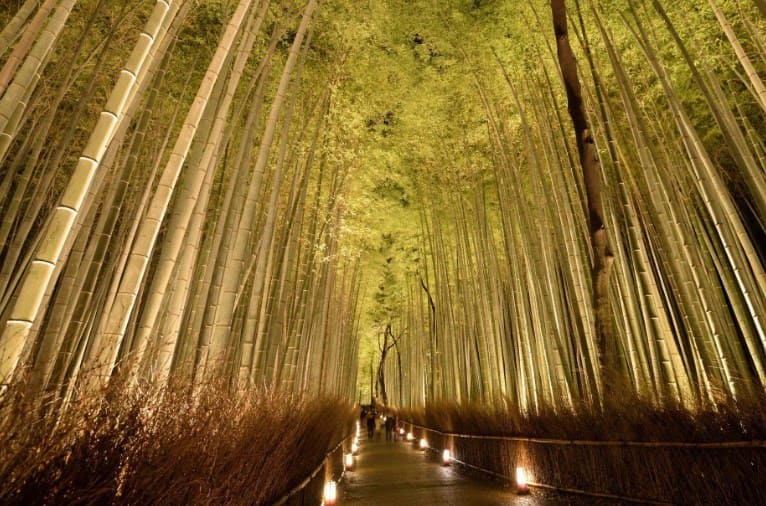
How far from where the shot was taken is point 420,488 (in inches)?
178

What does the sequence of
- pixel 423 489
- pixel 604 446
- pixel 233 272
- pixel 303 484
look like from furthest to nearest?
pixel 423 489, pixel 604 446, pixel 303 484, pixel 233 272

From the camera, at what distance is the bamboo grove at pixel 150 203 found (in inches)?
55.7

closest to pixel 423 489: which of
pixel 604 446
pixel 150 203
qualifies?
pixel 604 446

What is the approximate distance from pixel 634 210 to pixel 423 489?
135 inches

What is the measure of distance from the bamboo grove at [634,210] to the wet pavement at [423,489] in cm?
86

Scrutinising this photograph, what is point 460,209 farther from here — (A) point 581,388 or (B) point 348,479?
(B) point 348,479

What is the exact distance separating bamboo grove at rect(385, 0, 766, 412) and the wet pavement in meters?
0.86

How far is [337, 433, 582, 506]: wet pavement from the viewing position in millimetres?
3707

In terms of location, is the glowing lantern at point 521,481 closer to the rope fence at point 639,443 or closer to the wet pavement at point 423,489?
the wet pavement at point 423,489

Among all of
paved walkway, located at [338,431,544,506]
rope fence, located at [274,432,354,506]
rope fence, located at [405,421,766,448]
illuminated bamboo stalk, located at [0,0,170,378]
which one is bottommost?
paved walkway, located at [338,431,544,506]

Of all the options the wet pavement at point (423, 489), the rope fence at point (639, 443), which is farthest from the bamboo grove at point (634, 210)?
the wet pavement at point (423, 489)

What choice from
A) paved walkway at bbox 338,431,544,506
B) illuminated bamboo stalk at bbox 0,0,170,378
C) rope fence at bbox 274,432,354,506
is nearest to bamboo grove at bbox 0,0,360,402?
illuminated bamboo stalk at bbox 0,0,170,378

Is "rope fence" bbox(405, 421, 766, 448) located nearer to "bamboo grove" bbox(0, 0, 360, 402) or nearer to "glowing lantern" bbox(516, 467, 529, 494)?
"glowing lantern" bbox(516, 467, 529, 494)

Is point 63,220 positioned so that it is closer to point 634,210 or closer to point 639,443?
point 639,443
